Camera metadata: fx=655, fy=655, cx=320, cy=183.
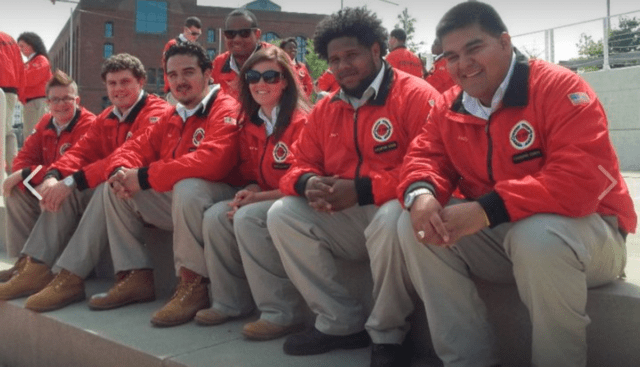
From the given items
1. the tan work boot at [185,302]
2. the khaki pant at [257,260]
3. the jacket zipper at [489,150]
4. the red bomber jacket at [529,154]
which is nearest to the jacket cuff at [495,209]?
the red bomber jacket at [529,154]

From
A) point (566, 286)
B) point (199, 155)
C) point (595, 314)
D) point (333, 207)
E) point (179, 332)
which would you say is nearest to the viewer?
point (566, 286)

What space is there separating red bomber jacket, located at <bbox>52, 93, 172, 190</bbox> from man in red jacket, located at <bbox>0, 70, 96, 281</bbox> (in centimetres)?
19

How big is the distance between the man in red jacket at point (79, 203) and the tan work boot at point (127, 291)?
0.24 meters

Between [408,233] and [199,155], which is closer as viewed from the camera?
[408,233]

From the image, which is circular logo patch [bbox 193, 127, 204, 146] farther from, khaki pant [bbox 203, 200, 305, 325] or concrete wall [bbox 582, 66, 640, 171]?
concrete wall [bbox 582, 66, 640, 171]

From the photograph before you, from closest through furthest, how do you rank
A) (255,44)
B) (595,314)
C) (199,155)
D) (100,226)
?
1. (595,314)
2. (199,155)
3. (100,226)
4. (255,44)

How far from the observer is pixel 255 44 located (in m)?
5.09

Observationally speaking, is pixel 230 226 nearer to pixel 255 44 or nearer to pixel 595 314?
pixel 595 314

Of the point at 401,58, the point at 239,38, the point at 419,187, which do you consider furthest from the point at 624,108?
the point at 419,187

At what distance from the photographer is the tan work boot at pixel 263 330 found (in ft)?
9.55

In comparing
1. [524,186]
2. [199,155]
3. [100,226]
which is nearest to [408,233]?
[524,186]

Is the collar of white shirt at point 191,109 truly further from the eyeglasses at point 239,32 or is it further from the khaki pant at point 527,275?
the khaki pant at point 527,275

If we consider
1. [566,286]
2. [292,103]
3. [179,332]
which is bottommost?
[179,332]

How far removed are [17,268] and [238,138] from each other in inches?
70.9
